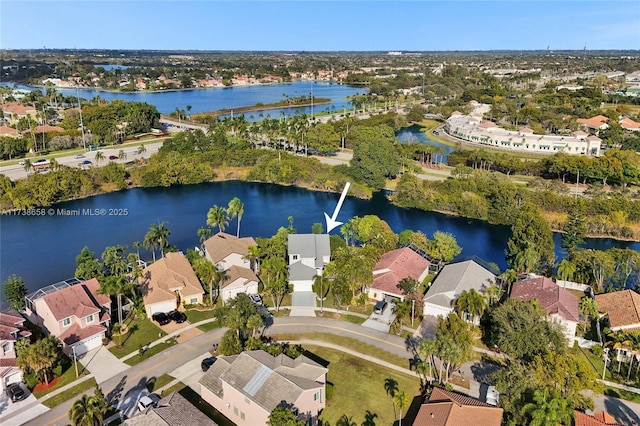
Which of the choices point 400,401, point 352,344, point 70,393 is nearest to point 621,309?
point 352,344

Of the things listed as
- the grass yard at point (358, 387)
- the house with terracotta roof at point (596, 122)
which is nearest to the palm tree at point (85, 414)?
the grass yard at point (358, 387)

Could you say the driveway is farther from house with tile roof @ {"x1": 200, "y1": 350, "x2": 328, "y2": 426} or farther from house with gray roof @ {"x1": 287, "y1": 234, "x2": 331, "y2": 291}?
house with gray roof @ {"x1": 287, "y1": 234, "x2": 331, "y2": 291}

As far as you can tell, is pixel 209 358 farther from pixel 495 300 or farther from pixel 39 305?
pixel 495 300

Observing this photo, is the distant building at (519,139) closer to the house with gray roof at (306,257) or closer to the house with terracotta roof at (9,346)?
the house with gray roof at (306,257)

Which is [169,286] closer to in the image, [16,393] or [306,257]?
[306,257]

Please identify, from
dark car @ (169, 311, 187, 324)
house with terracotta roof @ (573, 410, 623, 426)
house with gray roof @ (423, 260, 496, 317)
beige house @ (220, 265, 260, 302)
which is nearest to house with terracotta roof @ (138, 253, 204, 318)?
dark car @ (169, 311, 187, 324)

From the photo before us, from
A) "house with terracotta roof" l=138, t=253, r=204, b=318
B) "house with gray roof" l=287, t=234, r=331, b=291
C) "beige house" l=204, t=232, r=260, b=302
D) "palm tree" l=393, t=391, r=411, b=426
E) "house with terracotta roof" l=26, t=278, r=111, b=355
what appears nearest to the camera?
"palm tree" l=393, t=391, r=411, b=426

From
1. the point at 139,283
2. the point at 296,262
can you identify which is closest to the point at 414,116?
the point at 296,262
